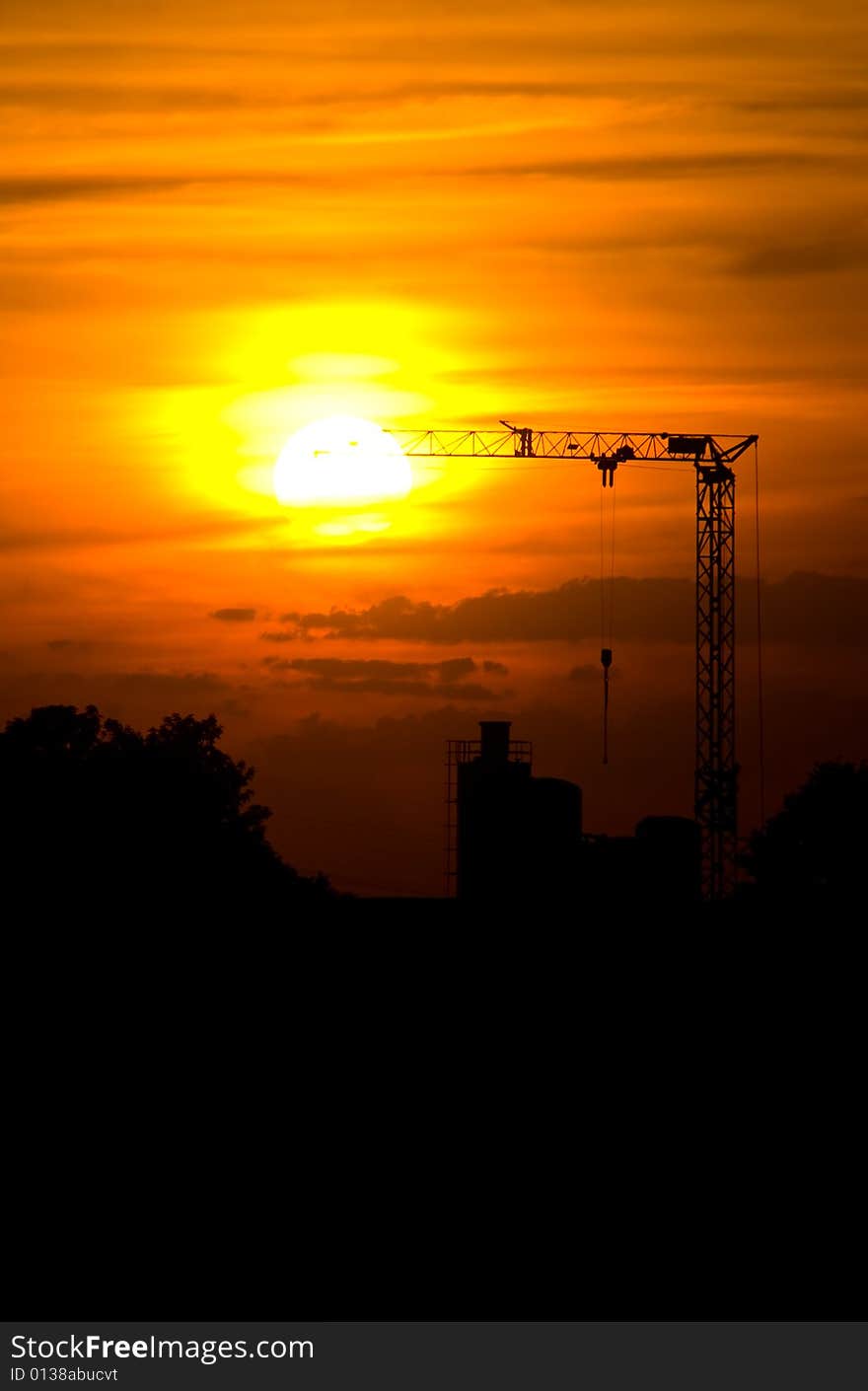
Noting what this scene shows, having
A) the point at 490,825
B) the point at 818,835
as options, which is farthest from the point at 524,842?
the point at 818,835

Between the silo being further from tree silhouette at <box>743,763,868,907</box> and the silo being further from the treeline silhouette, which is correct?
tree silhouette at <box>743,763,868,907</box>

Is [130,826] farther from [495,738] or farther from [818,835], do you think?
[818,835]

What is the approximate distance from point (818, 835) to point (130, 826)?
40131 millimetres

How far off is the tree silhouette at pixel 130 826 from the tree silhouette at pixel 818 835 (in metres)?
24.2

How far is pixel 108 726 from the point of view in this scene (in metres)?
84.4

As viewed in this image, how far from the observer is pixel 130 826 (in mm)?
64062

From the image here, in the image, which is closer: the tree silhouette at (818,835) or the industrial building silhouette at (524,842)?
the industrial building silhouette at (524,842)

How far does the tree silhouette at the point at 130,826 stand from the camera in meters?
48.0

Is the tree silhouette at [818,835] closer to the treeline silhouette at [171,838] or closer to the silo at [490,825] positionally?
the treeline silhouette at [171,838]

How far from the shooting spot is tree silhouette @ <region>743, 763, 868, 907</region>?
3533 inches

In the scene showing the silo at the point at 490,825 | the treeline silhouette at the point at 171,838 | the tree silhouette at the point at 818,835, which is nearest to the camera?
the treeline silhouette at the point at 171,838

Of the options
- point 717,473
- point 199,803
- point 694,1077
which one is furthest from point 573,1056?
point 717,473

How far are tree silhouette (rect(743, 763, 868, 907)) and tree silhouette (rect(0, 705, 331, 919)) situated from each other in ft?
79.3

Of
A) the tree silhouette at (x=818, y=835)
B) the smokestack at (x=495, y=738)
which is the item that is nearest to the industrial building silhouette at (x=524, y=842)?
the smokestack at (x=495, y=738)
